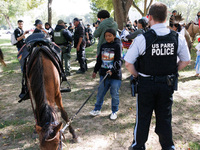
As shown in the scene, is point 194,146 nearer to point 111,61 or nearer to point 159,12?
point 111,61

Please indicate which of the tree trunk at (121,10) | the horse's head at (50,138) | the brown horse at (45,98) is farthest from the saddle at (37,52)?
the tree trunk at (121,10)

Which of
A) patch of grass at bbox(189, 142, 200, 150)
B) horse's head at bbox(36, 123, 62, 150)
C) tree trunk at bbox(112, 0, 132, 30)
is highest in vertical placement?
tree trunk at bbox(112, 0, 132, 30)

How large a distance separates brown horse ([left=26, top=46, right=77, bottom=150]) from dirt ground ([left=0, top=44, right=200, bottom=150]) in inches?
22.7

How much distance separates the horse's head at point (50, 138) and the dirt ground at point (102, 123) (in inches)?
55.4

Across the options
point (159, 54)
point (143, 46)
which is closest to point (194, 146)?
point (159, 54)

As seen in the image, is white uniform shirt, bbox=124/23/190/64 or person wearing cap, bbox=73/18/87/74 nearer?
white uniform shirt, bbox=124/23/190/64

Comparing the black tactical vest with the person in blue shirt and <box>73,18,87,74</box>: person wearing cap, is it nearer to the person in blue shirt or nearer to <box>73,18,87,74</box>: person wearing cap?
the person in blue shirt

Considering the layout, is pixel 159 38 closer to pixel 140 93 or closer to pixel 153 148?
pixel 140 93

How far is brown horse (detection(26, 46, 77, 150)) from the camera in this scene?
5.53 feet

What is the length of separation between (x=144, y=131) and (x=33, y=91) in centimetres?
175

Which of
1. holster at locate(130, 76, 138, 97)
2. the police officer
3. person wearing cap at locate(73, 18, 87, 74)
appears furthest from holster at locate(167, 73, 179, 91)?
person wearing cap at locate(73, 18, 87, 74)

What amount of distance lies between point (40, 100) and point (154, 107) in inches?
64.5

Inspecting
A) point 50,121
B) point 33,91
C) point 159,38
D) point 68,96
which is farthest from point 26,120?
point 159,38

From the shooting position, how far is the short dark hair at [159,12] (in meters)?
2.07
